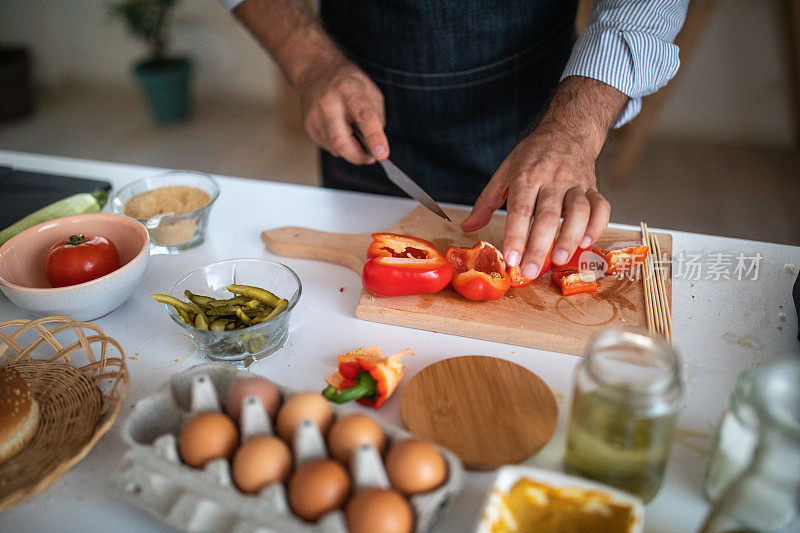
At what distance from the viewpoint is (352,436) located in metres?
0.83

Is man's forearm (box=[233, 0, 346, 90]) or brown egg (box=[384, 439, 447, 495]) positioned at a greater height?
man's forearm (box=[233, 0, 346, 90])

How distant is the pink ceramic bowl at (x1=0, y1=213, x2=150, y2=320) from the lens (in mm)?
1163

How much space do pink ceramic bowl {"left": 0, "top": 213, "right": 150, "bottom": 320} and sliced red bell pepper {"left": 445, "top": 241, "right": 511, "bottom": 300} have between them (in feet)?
2.21

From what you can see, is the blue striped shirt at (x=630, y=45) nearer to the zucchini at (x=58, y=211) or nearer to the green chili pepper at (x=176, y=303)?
the green chili pepper at (x=176, y=303)

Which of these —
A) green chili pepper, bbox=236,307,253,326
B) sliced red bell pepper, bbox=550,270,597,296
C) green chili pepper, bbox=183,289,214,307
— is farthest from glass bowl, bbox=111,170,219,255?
sliced red bell pepper, bbox=550,270,597,296

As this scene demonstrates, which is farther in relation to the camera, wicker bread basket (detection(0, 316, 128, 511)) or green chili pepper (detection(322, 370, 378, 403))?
green chili pepper (detection(322, 370, 378, 403))

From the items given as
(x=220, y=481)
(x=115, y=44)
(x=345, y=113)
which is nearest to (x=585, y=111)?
(x=345, y=113)

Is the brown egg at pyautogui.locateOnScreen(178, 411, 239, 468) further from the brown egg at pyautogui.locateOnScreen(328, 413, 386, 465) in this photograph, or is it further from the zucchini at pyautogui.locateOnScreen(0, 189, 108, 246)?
the zucchini at pyautogui.locateOnScreen(0, 189, 108, 246)

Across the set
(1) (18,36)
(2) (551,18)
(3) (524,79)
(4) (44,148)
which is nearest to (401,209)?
(3) (524,79)

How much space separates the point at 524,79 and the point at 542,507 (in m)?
1.35

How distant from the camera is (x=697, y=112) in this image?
404 cm

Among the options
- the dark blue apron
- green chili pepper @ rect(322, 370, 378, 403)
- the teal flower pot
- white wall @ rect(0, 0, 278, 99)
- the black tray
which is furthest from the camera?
white wall @ rect(0, 0, 278, 99)

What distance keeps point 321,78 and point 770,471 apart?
1409 millimetres

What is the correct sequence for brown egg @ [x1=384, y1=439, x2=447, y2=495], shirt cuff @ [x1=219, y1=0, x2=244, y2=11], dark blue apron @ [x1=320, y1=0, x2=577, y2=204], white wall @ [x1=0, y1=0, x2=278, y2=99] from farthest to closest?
white wall @ [x1=0, y1=0, x2=278, y2=99] < shirt cuff @ [x1=219, y1=0, x2=244, y2=11] < dark blue apron @ [x1=320, y1=0, x2=577, y2=204] < brown egg @ [x1=384, y1=439, x2=447, y2=495]
